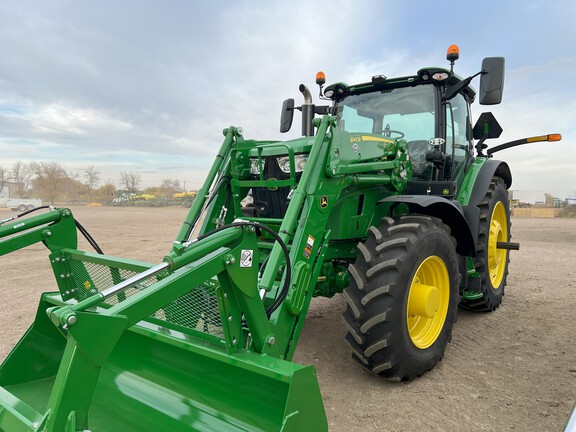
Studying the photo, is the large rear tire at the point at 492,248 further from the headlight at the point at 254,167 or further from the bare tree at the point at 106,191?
the bare tree at the point at 106,191

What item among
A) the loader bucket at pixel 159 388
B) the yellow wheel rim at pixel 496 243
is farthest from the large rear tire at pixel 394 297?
the yellow wheel rim at pixel 496 243

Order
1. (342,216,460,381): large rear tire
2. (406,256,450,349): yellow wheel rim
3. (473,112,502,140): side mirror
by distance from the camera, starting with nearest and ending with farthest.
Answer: (342,216,460,381): large rear tire, (406,256,450,349): yellow wheel rim, (473,112,502,140): side mirror

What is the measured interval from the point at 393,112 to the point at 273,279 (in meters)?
2.71

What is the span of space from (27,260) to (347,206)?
852 cm

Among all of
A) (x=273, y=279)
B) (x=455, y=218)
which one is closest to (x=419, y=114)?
(x=455, y=218)

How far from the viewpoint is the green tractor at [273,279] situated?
2.06 m

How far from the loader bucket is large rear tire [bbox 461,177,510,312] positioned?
3.34 meters

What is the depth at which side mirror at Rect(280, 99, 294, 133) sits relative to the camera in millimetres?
4895

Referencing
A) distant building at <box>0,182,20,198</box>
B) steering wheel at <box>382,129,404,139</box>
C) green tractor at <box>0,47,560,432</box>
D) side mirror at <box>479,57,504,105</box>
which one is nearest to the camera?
green tractor at <box>0,47,560,432</box>

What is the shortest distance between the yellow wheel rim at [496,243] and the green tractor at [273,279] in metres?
0.57

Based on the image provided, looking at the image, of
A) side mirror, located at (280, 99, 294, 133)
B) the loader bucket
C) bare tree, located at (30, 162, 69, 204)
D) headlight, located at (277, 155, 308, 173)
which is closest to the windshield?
side mirror, located at (280, 99, 294, 133)

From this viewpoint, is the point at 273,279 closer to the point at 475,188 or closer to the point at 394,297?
the point at 394,297

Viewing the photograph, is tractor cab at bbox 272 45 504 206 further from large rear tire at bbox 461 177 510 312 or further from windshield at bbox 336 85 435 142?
large rear tire at bbox 461 177 510 312

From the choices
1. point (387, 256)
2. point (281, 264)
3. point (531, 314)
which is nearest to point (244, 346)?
point (281, 264)
